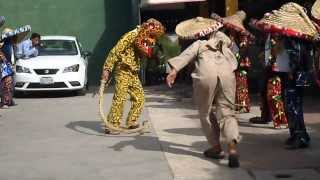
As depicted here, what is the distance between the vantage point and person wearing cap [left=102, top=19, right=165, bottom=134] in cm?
1002

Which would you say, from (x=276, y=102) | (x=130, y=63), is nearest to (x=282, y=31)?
(x=276, y=102)

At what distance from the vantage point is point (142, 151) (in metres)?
8.94

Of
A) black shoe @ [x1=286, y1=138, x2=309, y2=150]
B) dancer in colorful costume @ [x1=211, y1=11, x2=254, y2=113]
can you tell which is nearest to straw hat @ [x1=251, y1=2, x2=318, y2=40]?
black shoe @ [x1=286, y1=138, x2=309, y2=150]

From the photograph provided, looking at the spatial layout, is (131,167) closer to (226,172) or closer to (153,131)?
(226,172)

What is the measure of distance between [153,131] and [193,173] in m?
3.06

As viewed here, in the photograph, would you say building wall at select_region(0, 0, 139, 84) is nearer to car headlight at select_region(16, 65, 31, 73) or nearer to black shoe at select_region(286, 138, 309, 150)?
car headlight at select_region(16, 65, 31, 73)

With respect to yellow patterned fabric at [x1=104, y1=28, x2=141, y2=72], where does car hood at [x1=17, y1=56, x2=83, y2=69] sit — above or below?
below

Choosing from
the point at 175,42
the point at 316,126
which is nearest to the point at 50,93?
the point at 175,42

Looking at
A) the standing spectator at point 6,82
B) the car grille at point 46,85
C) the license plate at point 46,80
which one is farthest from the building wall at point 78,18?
the standing spectator at point 6,82

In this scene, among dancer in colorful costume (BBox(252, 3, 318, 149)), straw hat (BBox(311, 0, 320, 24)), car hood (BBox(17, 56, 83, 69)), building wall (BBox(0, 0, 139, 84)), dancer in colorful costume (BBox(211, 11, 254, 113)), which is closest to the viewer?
straw hat (BBox(311, 0, 320, 24))

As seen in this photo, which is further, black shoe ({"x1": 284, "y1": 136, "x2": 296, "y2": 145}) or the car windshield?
the car windshield

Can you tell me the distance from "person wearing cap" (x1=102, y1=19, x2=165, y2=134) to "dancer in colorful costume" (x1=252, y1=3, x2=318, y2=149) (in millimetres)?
2013

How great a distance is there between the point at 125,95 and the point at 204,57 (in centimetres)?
279

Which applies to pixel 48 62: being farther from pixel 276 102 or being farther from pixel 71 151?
pixel 276 102
